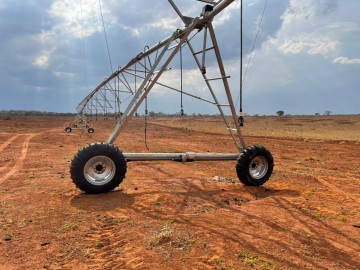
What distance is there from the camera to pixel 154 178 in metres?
10.5

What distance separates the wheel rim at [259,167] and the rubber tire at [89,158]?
3982 mm

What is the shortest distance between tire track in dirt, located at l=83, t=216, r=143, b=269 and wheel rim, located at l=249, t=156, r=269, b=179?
494cm

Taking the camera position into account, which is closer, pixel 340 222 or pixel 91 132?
pixel 340 222

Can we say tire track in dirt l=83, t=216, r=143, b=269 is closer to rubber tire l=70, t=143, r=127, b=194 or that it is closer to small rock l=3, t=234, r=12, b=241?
small rock l=3, t=234, r=12, b=241

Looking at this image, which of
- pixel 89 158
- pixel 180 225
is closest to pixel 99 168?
pixel 89 158

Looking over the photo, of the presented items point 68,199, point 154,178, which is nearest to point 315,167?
Result: point 154,178

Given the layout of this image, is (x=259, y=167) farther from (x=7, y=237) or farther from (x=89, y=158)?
(x=7, y=237)

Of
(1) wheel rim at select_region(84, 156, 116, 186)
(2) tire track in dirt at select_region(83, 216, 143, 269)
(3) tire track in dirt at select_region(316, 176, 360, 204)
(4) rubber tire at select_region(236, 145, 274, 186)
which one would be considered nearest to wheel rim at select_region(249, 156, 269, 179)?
(4) rubber tire at select_region(236, 145, 274, 186)

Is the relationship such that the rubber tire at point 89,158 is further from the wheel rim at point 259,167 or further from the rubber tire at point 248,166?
the wheel rim at point 259,167

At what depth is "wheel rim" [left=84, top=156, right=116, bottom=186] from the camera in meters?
7.83

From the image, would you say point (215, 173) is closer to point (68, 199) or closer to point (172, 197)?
point (172, 197)

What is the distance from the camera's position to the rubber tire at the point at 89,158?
757 centimetres

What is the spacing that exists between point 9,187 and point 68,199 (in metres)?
2.59

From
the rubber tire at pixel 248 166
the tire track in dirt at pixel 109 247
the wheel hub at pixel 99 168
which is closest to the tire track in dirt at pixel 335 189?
the rubber tire at pixel 248 166
